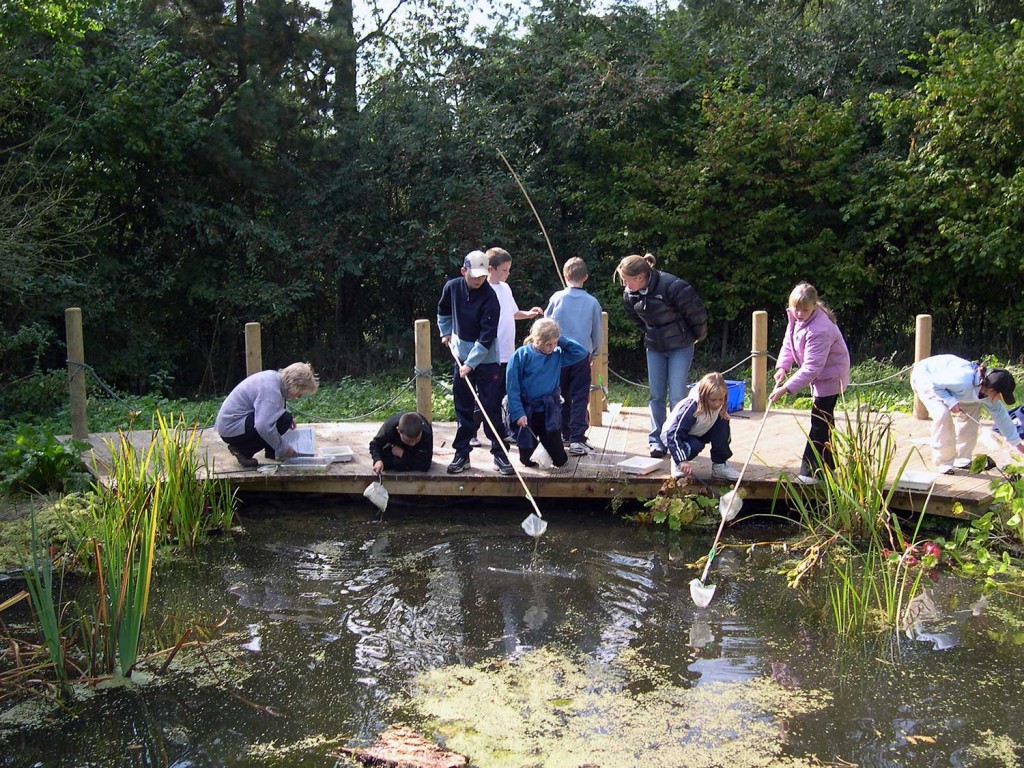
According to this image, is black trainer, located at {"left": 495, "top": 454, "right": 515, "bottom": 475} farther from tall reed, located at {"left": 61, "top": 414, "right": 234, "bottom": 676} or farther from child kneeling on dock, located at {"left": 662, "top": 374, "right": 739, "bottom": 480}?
tall reed, located at {"left": 61, "top": 414, "right": 234, "bottom": 676}

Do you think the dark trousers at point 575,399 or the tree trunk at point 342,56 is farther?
the tree trunk at point 342,56

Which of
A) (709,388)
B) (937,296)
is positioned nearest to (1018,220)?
(937,296)

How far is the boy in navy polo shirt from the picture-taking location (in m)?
6.75

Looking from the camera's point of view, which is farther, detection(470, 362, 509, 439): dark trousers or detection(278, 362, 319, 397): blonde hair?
detection(470, 362, 509, 439): dark trousers

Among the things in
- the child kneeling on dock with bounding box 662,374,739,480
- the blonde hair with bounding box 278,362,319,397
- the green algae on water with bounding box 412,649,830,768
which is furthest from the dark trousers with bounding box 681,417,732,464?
the blonde hair with bounding box 278,362,319,397

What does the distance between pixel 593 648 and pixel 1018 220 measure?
10292 mm

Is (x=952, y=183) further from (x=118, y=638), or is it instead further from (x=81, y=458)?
(x=118, y=638)

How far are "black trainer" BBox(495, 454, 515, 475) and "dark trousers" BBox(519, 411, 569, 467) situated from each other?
28 centimetres

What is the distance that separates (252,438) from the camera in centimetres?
698

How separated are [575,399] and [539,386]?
0.70 metres

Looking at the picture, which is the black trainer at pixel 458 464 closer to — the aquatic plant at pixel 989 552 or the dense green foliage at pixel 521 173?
the aquatic plant at pixel 989 552

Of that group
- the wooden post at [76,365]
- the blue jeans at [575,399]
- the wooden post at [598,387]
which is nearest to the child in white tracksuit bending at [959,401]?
the blue jeans at [575,399]

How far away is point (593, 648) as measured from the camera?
15.5 ft

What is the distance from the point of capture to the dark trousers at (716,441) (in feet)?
21.9
